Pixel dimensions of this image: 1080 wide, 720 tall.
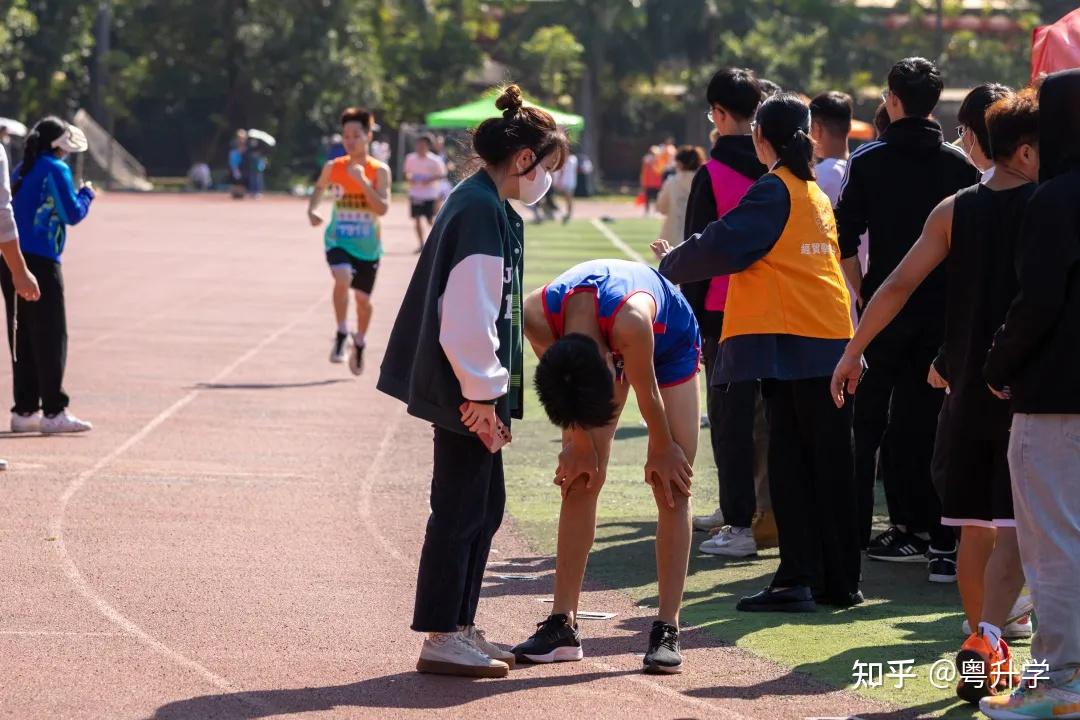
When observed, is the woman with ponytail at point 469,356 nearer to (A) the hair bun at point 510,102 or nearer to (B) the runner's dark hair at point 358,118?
(A) the hair bun at point 510,102

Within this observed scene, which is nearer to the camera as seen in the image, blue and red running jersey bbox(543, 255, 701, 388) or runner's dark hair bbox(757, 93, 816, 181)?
blue and red running jersey bbox(543, 255, 701, 388)

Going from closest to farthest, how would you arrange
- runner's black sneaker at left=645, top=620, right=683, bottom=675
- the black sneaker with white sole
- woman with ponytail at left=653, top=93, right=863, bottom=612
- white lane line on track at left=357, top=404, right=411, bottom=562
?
1. runner's black sneaker at left=645, top=620, right=683, bottom=675
2. woman with ponytail at left=653, top=93, right=863, bottom=612
3. the black sneaker with white sole
4. white lane line on track at left=357, top=404, right=411, bottom=562

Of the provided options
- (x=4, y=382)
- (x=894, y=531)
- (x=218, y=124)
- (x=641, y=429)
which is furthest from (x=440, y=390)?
(x=218, y=124)

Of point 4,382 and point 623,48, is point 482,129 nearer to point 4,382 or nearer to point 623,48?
point 4,382

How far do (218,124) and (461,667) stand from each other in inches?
2453

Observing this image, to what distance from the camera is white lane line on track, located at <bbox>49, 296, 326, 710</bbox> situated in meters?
5.84

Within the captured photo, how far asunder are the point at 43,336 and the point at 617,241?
24.0m

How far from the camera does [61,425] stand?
444 inches

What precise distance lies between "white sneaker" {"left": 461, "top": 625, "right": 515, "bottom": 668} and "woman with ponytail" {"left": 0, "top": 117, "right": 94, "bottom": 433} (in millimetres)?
5890

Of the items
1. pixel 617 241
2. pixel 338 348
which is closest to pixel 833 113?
pixel 338 348

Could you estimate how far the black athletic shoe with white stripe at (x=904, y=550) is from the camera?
8.05 m

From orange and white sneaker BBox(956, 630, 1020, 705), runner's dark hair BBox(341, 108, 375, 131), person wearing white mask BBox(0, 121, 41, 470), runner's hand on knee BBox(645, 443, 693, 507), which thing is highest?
runner's dark hair BBox(341, 108, 375, 131)

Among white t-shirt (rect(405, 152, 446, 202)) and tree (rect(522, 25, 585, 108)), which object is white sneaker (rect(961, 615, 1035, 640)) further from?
tree (rect(522, 25, 585, 108))

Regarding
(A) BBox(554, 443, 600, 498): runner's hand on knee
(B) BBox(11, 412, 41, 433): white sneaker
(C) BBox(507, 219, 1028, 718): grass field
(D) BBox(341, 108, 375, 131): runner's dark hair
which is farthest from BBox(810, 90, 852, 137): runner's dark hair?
(D) BBox(341, 108, 375, 131): runner's dark hair
